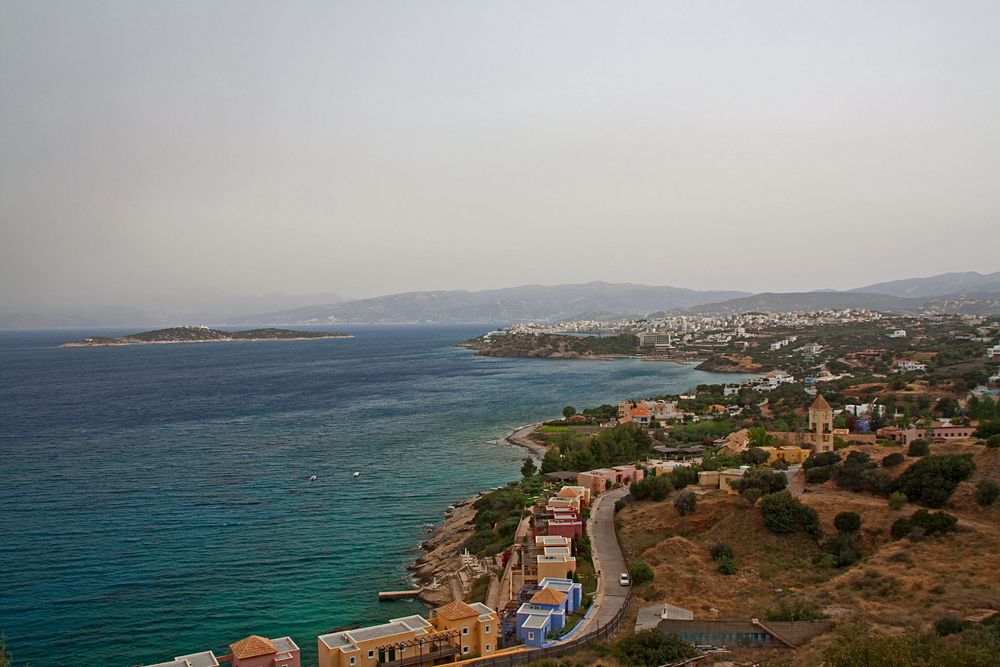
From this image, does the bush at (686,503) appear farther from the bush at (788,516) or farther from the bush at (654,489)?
the bush at (788,516)

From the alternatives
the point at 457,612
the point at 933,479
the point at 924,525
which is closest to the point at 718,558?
the point at 924,525

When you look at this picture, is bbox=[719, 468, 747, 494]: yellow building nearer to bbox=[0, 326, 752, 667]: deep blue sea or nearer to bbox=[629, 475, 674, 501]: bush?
bbox=[629, 475, 674, 501]: bush

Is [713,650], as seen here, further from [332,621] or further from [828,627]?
[332,621]

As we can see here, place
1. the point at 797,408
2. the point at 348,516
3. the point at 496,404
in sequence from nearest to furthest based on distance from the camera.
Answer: the point at 348,516 → the point at 797,408 → the point at 496,404


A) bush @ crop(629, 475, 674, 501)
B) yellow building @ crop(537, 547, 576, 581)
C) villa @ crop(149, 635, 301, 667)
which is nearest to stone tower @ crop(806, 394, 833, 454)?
bush @ crop(629, 475, 674, 501)

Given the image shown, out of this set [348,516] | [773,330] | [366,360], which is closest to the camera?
[348,516]

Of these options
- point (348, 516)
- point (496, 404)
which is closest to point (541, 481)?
point (348, 516)
